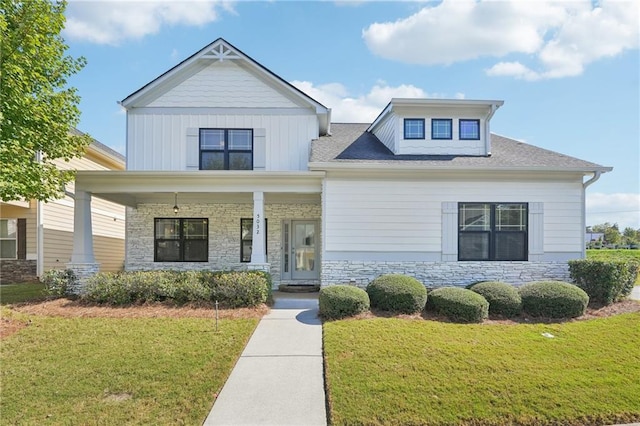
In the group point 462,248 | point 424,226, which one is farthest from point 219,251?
point 462,248

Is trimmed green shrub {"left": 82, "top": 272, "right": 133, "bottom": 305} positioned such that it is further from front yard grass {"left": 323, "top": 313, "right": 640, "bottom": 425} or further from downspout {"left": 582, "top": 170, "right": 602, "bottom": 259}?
downspout {"left": 582, "top": 170, "right": 602, "bottom": 259}

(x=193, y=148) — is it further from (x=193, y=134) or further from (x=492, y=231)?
(x=492, y=231)

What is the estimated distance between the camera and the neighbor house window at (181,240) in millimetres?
12914

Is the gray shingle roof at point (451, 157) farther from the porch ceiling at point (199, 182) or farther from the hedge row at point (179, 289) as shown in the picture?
the hedge row at point (179, 289)

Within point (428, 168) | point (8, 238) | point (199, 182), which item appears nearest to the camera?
point (428, 168)

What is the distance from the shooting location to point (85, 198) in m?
10.7

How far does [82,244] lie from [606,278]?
13300 mm

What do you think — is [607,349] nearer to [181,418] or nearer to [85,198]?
[181,418]

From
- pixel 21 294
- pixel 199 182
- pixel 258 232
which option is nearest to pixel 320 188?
pixel 258 232

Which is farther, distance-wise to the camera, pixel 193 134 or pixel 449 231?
pixel 193 134

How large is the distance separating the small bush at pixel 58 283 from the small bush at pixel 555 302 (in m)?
11.1

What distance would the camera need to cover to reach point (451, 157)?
1159 cm

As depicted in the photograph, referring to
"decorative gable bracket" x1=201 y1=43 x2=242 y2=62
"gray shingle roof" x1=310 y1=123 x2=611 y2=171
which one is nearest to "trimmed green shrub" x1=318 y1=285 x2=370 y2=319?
"gray shingle roof" x1=310 y1=123 x2=611 y2=171

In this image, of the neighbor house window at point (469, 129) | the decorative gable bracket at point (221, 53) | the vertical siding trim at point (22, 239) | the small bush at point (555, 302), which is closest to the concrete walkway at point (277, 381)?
the small bush at point (555, 302)
